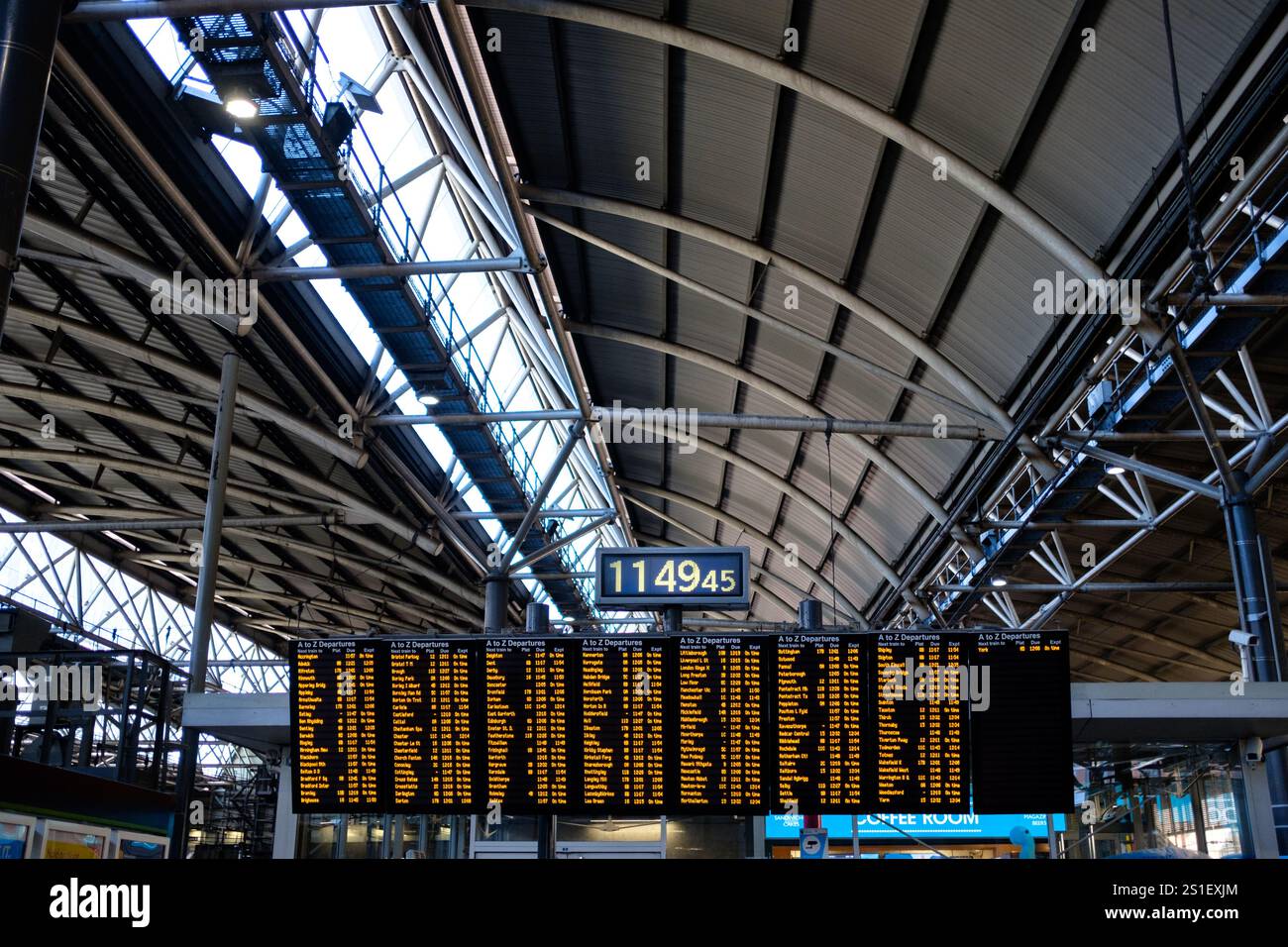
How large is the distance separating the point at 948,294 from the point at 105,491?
1022 inches

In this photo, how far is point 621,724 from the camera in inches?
470

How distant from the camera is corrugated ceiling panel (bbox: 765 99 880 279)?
1756 cm

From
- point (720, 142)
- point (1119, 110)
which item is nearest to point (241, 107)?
point (720, 142)

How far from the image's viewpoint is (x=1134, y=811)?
14.6 m

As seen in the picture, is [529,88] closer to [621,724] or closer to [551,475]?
[551,475]

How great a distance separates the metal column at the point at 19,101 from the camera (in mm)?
9766

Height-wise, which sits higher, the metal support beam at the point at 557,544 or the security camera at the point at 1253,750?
the metal support beam at the point at 557,544

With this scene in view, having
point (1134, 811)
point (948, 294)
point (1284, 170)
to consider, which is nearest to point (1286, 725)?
point (1134, 811)

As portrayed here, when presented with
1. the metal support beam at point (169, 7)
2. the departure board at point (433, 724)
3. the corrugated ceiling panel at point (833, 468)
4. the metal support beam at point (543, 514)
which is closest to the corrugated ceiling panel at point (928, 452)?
the corrugated ceiling panel at point (833, 468)

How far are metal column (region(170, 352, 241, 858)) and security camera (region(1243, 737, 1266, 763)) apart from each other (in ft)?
44.6

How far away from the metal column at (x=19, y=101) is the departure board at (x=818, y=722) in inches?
329

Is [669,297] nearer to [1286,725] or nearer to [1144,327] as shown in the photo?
[1144,327]

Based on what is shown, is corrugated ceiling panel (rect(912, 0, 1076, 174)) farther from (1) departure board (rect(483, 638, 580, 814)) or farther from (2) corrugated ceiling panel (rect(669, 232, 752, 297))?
(1) departure board (rect(483, 638, 580, 814))

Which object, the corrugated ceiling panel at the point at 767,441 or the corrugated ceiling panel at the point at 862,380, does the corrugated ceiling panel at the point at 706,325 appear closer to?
the corrugated ceiling panel at the point at 767,441
